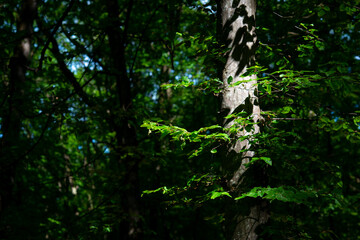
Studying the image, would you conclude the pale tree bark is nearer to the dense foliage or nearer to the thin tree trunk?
the dense foliage

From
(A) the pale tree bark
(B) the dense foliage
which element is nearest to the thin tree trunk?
(B) the dense foliage

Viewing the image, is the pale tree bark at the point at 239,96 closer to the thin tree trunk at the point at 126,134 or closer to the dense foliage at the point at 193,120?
the dense foliage at the point at 193,120

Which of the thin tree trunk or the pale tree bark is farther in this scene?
the thin tree trunk

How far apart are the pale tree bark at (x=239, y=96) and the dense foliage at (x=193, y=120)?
10cm

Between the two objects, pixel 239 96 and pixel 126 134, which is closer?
pixel 239 96

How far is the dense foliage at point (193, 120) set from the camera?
2.29 metres

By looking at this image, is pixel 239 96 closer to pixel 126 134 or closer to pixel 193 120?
pixel 126 134

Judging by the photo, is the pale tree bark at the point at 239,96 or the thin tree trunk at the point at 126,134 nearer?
the pale tree bark at the point at 239,96

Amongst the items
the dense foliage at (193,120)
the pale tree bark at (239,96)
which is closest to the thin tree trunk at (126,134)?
the dense foliage at (193,120)

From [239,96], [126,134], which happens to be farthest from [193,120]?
[239,96]

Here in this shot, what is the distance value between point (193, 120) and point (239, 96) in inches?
282

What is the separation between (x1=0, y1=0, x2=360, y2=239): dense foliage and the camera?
90.0 inches

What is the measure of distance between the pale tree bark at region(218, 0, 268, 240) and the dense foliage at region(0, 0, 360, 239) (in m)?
0.10

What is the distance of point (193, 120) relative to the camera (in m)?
9.74
